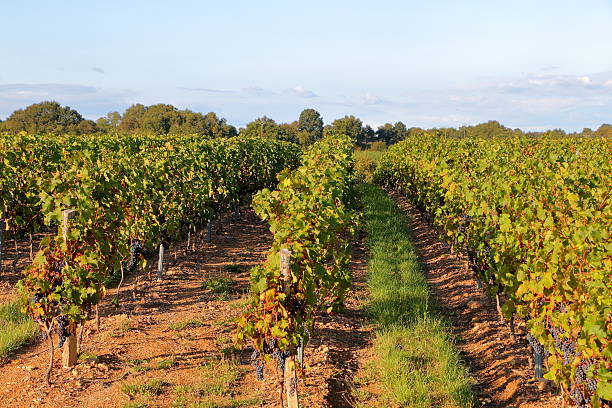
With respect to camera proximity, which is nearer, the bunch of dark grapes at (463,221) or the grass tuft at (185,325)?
the grass tuft at (185,325)

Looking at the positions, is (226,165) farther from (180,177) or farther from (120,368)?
(120,368)

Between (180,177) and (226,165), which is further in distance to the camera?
(226,165)

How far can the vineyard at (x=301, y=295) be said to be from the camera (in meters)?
5.73

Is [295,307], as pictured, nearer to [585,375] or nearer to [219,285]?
[585,375]

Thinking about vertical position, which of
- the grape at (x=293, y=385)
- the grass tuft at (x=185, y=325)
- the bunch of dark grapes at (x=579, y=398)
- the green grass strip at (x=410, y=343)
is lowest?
the grass tuft at (x=185, y=325)

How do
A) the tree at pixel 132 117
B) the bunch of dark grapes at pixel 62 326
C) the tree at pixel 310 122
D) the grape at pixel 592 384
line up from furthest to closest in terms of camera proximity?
the tree at pixel 310 122, the tree at pixel 132 117, the bunch of dark grapes at pixel 62 326, the grape at pixel 592 384

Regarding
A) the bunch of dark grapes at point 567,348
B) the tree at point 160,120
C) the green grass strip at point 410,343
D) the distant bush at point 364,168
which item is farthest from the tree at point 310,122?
the bunch of dark grapes at point 567,348

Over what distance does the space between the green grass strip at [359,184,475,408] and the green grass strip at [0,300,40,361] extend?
5107 millimetres

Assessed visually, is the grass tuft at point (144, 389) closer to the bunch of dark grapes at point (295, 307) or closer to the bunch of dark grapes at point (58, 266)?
the bunch of dark grapes at point (58, 266)

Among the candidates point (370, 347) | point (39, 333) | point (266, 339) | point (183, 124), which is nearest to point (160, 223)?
point (39, 333)

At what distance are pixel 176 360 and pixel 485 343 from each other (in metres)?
4.54

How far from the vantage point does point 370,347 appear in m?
8.25

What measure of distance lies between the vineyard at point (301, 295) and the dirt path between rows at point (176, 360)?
0.03 meters

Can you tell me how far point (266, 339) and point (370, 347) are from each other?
2824mm
